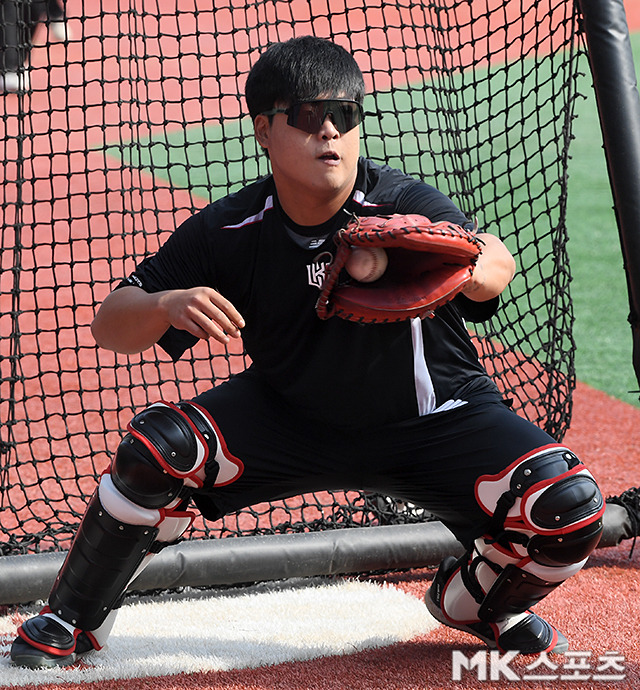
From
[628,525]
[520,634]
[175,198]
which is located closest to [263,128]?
[520,634]

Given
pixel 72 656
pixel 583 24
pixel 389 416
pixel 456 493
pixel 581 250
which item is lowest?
pixel 581 250

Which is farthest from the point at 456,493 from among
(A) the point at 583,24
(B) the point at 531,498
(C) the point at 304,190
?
(A) the point at 583,24

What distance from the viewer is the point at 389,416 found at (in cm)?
212

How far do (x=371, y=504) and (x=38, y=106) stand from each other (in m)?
11.2

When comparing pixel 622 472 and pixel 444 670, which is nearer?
pixel 444 670

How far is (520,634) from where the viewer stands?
210cm

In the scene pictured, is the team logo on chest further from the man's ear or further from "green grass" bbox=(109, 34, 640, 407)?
"green grass" bbox=(109, 34, 640, 407)

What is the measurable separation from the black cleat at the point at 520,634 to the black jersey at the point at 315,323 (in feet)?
1.47

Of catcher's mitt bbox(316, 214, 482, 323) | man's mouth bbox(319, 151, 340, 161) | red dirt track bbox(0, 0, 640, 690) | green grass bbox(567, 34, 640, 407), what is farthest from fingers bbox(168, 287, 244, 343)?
green grass bbox(567, 34, 640, 407)

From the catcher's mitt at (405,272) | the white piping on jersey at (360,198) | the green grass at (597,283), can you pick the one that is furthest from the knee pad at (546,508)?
the green grass at (597,283)

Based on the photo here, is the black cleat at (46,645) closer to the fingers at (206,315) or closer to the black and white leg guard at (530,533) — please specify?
the fingers at (206,315)

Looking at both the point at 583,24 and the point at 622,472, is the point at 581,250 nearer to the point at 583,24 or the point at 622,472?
the point at 622,472

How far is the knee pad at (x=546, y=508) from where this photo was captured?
1.91 m

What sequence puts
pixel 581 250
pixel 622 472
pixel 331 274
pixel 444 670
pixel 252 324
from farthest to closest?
pixel 581 250 < pixel 622 472 < pixel 252 324 < pixel 444 670 < pixel 331 274
